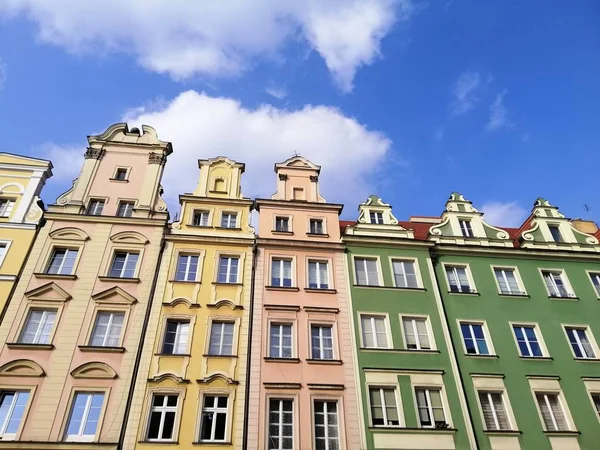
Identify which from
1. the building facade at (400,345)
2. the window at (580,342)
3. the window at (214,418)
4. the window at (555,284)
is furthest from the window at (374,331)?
the window at (555,284)

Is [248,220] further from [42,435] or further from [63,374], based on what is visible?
[42,435]

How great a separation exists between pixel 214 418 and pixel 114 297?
7.50 meters

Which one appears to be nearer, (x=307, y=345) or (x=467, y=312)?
(x=307, y=345)

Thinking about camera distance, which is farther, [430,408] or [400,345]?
[400,345]

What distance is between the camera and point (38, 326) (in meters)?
20.6

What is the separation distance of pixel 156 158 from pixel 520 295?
873 inches

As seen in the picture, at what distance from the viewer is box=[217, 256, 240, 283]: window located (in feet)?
77.4

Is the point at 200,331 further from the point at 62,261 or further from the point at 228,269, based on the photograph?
the point at 62,261

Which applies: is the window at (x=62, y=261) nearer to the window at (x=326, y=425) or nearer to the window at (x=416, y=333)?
the window at (x=326, y=425)

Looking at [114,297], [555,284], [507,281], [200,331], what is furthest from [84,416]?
[555,284]

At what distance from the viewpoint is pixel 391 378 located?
818 inches

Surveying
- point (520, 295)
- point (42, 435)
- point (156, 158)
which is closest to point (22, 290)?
point (42, 435)

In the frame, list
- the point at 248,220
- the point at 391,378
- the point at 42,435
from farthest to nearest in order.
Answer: the point at 248,220 < the point at 391,378 < the point at 42,435

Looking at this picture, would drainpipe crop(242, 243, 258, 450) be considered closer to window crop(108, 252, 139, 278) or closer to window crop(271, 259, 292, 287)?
window crop(271, 259, 292, 287)
